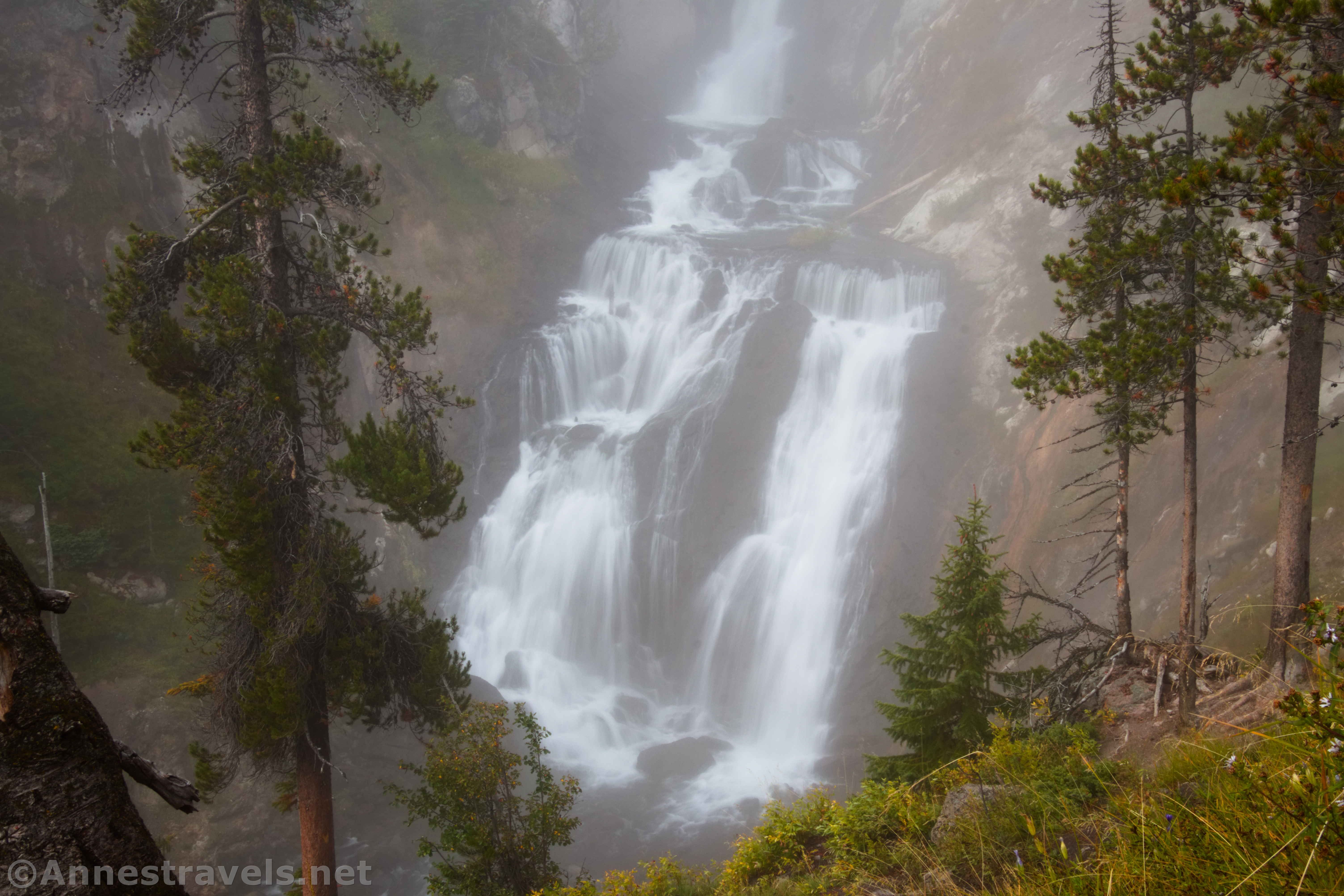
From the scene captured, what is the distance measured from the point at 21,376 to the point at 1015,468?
26471mm

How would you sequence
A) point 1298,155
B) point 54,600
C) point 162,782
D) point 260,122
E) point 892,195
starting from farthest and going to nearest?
point 892,195, point 260,122, point 1298,155, point 162,782, point 54,600

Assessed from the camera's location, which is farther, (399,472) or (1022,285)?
(1022,285)

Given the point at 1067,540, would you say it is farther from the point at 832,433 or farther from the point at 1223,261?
the point at 1223,261

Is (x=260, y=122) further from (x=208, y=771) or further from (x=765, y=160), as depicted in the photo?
(x=765, y=160)

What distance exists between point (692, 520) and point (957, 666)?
15.4m

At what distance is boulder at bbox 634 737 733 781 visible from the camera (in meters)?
19.2

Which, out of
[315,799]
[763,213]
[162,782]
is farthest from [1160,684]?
[763,213]

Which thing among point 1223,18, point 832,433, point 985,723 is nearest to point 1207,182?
point 985,723

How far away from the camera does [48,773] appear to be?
233 cm

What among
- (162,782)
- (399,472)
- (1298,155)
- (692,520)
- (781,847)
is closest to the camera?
(162,782)

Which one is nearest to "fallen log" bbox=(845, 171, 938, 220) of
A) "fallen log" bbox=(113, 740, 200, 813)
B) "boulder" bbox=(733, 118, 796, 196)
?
"boulder" bbox=(733, 118, 796, 196)

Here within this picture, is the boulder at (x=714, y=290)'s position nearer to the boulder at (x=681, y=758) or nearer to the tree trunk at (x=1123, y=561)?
the boulder at (x=681, y=758)

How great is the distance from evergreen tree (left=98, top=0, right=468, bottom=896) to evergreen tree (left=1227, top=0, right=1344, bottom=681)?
780cm

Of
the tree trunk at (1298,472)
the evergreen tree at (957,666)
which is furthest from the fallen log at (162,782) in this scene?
the tree trunk at (1298,472)
